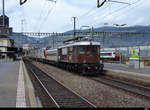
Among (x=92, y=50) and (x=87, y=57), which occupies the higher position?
(x=92, y=50)

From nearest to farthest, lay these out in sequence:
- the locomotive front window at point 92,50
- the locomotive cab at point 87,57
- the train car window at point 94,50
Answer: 1. the locomotive cab at point 87,57
2. the locomotive front window at point 92,50
3. the train car window at point 94,50

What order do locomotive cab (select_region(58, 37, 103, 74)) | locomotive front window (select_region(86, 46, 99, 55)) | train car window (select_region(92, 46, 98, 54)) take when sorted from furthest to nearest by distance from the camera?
train car window (select_region(92, 46, 98, 54)) < locomotive front window (select_region(86, 46, 99, 55)) < locomotive cab (select_region(58, 37, 103, 74))

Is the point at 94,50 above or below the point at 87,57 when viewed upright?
above

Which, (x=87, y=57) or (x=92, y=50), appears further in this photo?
(x=92, y=50)

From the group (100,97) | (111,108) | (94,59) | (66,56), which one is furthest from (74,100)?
(66,56)

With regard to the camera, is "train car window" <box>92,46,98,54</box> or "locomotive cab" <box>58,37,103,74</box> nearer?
"locomotive cab" <box>58,37,103,74</box>

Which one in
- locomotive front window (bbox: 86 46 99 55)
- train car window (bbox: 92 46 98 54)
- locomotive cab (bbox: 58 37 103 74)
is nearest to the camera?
locomotive cab (bbox: 58 37 103 74)

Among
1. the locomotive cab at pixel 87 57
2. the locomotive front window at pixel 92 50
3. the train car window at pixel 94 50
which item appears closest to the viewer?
the locomotive cab at pixel 87 57

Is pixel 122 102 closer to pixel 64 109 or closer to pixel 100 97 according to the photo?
pixel 100 97

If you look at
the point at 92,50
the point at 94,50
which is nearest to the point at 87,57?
the point at 92,50

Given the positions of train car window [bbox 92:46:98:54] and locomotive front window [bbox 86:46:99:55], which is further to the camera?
train car window [bbox 92:46:98:54]

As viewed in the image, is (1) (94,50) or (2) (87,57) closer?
(2) (87,57)

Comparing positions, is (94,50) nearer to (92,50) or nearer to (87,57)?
(92,50)

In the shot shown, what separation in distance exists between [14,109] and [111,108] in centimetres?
338
